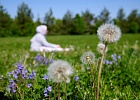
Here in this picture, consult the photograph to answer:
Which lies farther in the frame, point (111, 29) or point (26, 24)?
point (26, 24)

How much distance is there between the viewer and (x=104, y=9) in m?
71.1

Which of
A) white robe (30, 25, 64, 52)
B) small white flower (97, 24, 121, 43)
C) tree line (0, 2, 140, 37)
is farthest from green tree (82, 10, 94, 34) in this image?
small white flower (97, 24, 121, 43)

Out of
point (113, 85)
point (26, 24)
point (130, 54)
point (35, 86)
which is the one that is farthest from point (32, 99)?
point (26, 24)

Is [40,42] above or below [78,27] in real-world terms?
above

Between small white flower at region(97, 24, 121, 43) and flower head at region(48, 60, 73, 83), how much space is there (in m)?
0.32

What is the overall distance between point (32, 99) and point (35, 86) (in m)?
0.15

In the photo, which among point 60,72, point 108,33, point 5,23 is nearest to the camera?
point 60,72

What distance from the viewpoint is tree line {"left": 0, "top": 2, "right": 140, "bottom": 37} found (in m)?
56.6

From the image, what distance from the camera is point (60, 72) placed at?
5.09 feet

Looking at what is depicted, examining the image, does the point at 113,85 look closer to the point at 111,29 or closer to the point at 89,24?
the point at 111,29

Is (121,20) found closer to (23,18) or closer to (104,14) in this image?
(104,14)

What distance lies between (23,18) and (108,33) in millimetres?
61133

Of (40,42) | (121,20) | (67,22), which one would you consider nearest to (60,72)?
(40,42)

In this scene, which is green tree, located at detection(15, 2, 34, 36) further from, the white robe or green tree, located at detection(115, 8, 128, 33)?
the white robe
